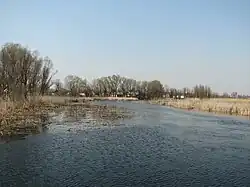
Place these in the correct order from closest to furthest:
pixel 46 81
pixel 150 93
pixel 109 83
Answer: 1. pixel 46 81
2. pixel 150 93
3. pixel 109 83

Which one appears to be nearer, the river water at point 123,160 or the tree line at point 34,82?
the river water at point 123,160

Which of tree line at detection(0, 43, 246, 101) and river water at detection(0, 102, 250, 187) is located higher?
tree line at detection(0, 43, 246, 101)

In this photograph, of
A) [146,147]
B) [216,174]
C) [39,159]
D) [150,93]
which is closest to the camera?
[216,174]

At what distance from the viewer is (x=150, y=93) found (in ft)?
371

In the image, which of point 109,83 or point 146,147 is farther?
point 109,83

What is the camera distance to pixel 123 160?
12.6 meters

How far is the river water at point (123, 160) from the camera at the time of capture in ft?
32.9

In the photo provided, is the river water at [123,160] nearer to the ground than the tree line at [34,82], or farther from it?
nearer to the ground

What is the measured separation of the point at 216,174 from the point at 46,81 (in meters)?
50.6

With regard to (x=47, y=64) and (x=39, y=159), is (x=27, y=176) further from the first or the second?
(x=47, y=64)

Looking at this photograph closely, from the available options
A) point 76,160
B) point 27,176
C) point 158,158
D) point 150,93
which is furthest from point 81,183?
point 150,93

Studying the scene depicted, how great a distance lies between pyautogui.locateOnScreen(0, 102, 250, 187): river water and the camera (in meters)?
10.0

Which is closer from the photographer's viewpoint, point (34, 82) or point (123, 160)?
point (123, 160)

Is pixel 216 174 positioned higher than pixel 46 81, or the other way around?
pixel 46 81
